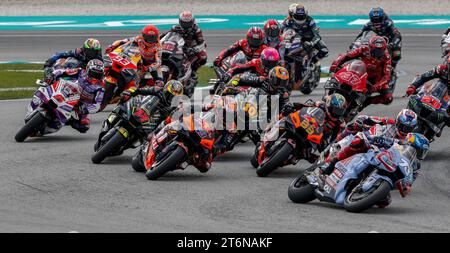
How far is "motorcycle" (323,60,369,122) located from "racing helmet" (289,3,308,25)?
19.1ft

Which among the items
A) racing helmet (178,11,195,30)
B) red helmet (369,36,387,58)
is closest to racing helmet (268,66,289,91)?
red helmet (369,36,387,58)

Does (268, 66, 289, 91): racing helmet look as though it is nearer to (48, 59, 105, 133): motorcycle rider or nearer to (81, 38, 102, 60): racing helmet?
(48, 59, 105, 133): motorcycle rider

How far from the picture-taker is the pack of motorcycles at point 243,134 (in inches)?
503

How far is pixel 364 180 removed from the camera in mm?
12688

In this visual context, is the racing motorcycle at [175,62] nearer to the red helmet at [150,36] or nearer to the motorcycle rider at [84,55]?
the red helmet at [150,36]

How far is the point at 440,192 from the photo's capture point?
14.4 m

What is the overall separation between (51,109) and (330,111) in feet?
16.1

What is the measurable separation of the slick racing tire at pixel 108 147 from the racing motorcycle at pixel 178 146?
827 mm

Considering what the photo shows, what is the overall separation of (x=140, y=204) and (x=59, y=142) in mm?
5421

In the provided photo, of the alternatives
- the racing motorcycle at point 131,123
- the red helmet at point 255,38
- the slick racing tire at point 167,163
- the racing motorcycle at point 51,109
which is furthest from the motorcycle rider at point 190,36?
the slick racing tire at point 167,163

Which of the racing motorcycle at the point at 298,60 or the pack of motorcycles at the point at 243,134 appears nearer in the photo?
the pack of motorcycles at the point at 243,134

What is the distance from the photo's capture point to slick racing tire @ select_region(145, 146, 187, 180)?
14.5 metres
